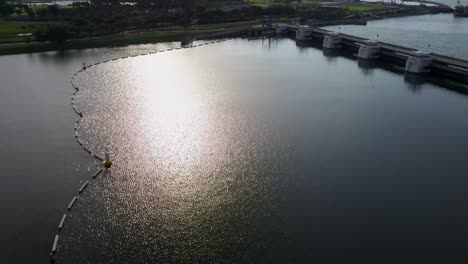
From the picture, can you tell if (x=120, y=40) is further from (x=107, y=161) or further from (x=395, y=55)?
(x=107, y=161)

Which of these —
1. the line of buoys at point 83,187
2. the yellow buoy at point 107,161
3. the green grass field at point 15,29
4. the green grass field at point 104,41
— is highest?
the green grass field at point 15,29

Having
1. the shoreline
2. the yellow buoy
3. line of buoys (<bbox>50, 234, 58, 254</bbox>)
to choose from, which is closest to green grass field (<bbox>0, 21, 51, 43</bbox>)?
the shoreline

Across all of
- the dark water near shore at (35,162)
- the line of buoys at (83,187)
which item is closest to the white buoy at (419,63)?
the dark water near shore at (35,162)

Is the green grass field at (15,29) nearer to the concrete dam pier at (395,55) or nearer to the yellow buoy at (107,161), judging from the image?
the yellow buoy at (107,161)

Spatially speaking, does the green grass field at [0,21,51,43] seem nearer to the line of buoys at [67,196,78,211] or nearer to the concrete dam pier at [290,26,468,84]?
the concrete dam pier at [290,26,468,84]

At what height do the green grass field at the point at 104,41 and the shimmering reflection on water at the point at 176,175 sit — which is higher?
the green grass field at the point at 104,41

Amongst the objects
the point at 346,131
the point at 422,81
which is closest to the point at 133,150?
the point at 346,131

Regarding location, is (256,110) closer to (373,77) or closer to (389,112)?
(389,112)
